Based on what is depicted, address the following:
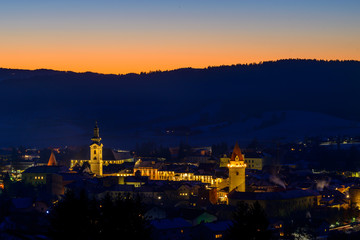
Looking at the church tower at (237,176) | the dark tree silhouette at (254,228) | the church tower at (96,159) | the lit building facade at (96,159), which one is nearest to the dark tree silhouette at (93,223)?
the dark tree silhouette at (254,228)

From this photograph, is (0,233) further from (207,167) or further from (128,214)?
(207,167)

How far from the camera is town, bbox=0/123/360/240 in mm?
59931

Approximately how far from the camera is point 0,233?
43.9 metres

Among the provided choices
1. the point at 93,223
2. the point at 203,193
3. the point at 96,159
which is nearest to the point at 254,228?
the point at 93,223

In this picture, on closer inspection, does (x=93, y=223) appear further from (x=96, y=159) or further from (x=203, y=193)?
(x=96, y=159)

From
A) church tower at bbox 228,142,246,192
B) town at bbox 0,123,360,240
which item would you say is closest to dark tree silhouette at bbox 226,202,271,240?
town at bbox 0,123,360,240

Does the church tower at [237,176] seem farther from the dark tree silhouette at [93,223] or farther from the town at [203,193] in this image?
the dark tree silhouette at [93,223]

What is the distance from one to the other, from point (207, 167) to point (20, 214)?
3503 cm

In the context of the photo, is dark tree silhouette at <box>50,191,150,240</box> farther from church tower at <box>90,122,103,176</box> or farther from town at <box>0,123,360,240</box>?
church tower at <box>90,122,103,176</box>

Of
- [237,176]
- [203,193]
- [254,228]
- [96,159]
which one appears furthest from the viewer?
[96,159]

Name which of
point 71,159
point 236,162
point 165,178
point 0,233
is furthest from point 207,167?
→ point 0,233

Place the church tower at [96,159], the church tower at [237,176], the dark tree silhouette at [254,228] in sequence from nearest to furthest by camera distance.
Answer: the dark tree silhouette at [254,228] < the church tower at [237,176] < the church tower at [96,159]

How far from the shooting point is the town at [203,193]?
2359 inches

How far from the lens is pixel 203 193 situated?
7488 centimetres
